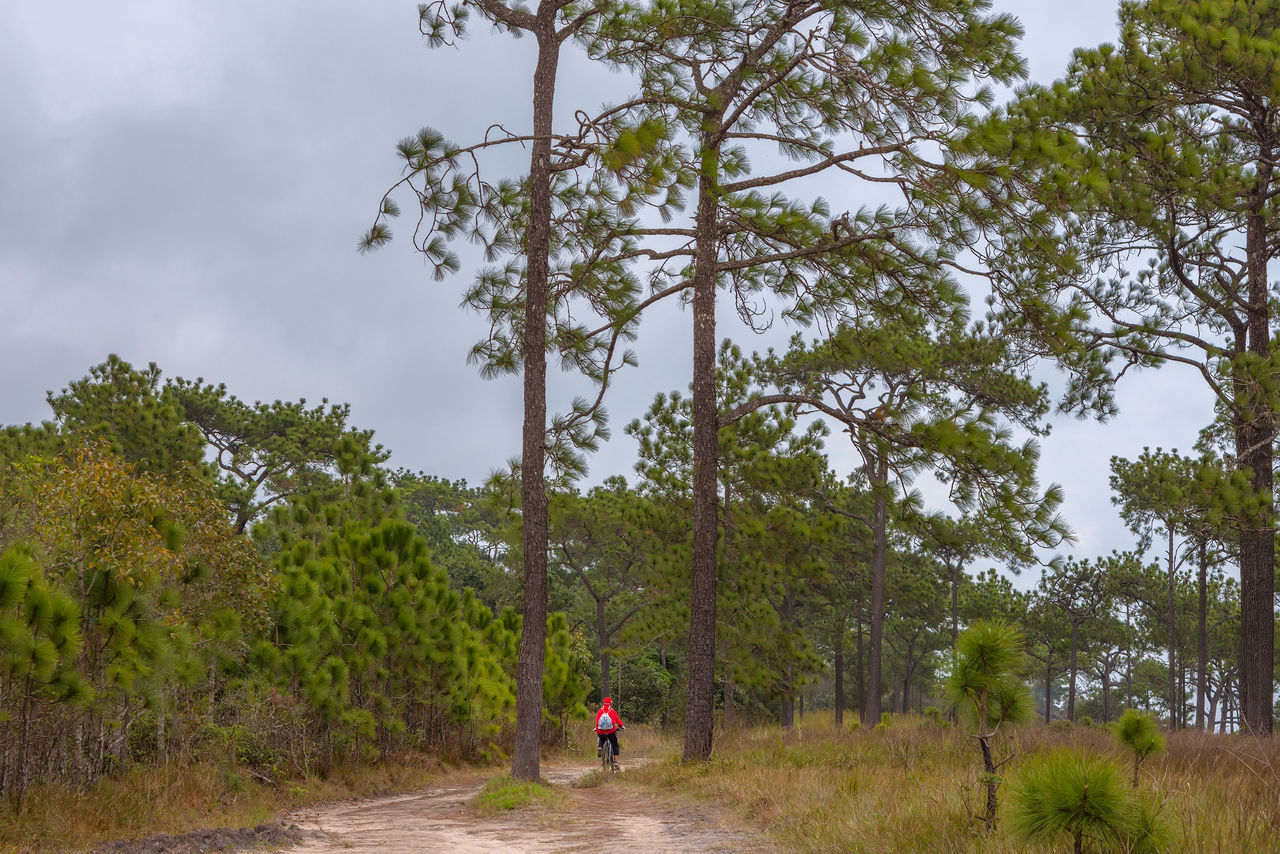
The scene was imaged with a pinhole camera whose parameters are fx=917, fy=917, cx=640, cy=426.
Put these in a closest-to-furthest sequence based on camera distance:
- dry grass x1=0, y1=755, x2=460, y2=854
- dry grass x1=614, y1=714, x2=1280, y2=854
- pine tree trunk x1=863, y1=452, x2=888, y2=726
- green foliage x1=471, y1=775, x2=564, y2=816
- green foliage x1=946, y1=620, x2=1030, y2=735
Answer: dry grass x1=614, y1=714, x2=1280, y2=854 < green foliage x1=946, y1=620, x2=1030, y2=735 < dry grass x1=0, y1=755, x2=460, y2=854 < green foliage x1=471, y1=775, x2=564, y2=816 < pine tree trunk x1=863, y1=452, x2=888, y2=726

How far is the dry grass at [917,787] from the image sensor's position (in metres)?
4.60

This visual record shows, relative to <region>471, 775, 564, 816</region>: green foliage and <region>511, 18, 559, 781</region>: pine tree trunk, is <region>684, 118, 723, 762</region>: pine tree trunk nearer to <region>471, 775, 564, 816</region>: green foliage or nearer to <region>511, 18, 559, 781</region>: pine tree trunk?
<region>511, 18, 559, 781</region>: pine tree trunk

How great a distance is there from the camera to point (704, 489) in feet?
43.3

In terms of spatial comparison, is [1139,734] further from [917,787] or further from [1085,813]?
[1085,813]

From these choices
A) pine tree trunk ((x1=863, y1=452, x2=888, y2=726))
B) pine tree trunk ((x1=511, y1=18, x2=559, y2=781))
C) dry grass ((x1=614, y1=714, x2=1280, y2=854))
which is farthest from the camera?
pine tree trunk ((x1=863, y1=452, x2=888, y2=726))

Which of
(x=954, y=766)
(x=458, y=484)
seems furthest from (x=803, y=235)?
(x=458, y=484)

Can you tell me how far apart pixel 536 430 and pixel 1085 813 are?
869 centimetres

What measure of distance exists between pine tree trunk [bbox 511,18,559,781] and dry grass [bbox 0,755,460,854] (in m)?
2.54

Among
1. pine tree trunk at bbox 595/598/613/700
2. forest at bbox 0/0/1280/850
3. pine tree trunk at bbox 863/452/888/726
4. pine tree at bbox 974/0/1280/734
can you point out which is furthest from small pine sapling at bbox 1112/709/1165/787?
pine tree trunk at bbox 595/598/613/700

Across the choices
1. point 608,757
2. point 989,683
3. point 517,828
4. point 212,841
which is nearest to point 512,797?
point 517,828

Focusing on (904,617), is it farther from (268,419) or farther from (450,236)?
(450,236)

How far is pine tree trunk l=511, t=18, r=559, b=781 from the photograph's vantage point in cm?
1157

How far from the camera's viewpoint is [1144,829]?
4.13 metres

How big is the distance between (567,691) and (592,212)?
38.4ft
